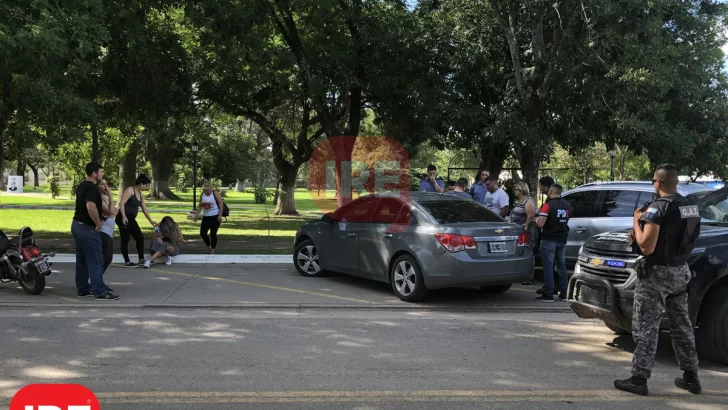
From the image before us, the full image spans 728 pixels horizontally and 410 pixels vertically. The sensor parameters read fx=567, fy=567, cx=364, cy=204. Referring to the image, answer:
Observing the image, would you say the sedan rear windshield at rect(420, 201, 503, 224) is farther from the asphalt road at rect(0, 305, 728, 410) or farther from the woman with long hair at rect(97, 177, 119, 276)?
the woman with long hair at rect(97, 177, 119, 276)

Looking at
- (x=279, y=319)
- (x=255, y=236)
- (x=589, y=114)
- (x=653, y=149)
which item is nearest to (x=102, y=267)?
(x=279, y=319)

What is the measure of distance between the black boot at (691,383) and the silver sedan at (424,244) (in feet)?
10.5

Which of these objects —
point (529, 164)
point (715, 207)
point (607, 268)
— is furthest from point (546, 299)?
point (529, 164)

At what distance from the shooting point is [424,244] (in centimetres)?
767

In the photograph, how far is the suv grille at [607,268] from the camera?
530 centimetres

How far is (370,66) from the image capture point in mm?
16625

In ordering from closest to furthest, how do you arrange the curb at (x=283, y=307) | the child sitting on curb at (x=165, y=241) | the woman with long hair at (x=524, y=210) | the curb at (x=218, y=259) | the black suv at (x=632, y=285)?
the black suv at (x=632, y=285) < the curb at (x=283, y=307) < the woman with long hair at (x=524, y=210) < the child sitting on curb at (x=165, y=241) < the curb at (x=218, y=259)

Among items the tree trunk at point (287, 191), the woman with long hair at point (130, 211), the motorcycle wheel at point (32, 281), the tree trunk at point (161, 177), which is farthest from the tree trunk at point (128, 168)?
the motorcycle wheel at point (32, 281)

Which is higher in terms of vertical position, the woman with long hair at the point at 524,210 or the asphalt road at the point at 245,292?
the woman with long hair at the point at 524,210

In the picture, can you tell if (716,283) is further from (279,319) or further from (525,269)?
(279,319)

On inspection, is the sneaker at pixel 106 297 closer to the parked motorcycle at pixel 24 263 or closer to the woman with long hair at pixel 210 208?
the parked motorcycle at pixel 24 263

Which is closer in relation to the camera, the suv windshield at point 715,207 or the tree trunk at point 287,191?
the suv windshield at point 715,207

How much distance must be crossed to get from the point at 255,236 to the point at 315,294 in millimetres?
8799

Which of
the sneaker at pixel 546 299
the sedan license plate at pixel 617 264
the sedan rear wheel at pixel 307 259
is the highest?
the sedan license plate at pixel 617 264
